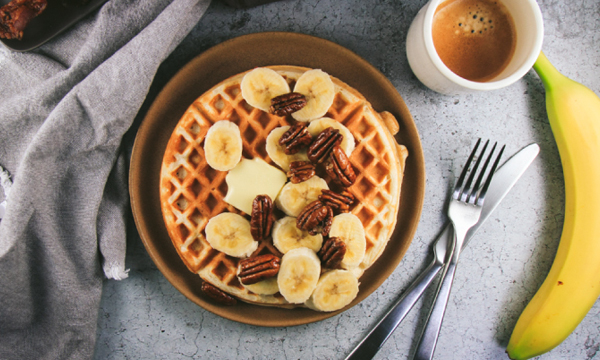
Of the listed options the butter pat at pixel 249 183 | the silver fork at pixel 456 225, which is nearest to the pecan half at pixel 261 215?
the butter pat at pixel 249 183

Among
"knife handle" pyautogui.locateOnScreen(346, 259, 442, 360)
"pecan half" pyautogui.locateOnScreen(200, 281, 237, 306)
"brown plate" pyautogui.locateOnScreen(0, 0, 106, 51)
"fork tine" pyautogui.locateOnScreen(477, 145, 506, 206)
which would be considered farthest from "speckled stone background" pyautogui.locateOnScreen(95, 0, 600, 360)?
"brown plate" pyautogui.locateOnScreen(0, 0, 106, 51)

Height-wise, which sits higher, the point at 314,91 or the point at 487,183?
the point at 314,91

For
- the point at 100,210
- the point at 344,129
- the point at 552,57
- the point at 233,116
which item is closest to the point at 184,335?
the point at 100,210

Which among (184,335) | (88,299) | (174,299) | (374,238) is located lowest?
(184,335)

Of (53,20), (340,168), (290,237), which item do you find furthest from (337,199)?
(53,20)

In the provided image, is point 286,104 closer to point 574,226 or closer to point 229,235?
point 229,235

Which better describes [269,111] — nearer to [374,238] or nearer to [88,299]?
[374,238]
